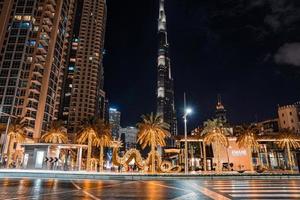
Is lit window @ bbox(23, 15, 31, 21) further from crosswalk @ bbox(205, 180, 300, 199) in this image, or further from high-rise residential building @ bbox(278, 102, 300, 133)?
high-rise residential building @ bbox(278, 102, 300, 133)

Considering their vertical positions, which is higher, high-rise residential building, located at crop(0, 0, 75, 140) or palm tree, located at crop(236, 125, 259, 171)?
high-rise residential building, located at crop(0, 0, 75, 140)

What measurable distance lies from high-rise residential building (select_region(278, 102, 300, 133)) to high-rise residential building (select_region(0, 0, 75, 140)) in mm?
93581

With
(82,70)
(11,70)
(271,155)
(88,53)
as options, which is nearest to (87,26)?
(88,53)

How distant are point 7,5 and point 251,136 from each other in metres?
99.5

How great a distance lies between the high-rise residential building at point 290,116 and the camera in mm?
93000

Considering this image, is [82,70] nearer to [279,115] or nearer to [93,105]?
[93,105]

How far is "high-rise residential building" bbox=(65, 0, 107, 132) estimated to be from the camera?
136125 mm

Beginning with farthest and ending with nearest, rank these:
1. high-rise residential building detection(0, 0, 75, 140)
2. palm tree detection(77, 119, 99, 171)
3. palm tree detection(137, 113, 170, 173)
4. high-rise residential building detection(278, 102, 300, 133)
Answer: high-rise residential building detection(278, 102, 300, 133) < high-rise residential building detection(0, 0, 75, 140) < palm tree detection(77, 119, 99, 171) < palm tree detection(137, 113, 170, 173)

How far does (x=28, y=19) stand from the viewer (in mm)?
94250

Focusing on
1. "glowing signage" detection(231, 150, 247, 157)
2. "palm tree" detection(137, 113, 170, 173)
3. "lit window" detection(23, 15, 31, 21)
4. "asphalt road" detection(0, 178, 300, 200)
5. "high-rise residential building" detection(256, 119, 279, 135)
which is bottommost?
"asphalt road" detection(0, 178, 300, 200)

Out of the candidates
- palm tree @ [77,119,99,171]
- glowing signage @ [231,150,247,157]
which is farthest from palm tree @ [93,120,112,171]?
glowing signage @ [231,150,247,157]

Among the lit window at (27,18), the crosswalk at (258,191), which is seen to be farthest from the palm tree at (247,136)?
the lit window at (27,18)

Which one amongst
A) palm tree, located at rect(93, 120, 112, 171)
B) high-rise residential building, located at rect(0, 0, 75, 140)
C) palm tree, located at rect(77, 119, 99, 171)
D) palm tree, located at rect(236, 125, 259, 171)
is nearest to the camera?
palm tree, located at rect(236, 125, 259, 171)

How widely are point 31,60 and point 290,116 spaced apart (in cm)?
10319
